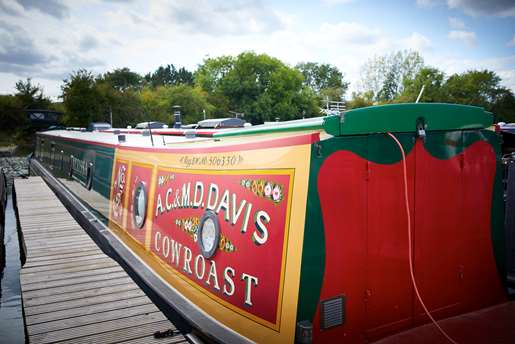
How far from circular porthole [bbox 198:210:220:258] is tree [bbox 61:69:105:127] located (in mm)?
26114

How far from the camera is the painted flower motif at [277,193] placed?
7.80 feet

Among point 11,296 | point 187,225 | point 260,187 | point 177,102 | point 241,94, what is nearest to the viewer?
point 260,187

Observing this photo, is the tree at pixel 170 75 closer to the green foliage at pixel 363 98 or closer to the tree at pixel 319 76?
the tree at pixel 319 76

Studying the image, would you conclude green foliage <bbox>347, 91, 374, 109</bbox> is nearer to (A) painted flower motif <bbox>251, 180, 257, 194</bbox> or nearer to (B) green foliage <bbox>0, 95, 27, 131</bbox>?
(B) green foliage <bbox>0, 95, 27, 131</bbox>

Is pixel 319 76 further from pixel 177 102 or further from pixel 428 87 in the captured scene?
pixel 177 102

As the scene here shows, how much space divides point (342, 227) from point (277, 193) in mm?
444

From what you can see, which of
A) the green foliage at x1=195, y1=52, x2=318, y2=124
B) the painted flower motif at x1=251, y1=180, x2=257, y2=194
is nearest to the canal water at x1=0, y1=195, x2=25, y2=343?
the painted flower motif at x1=251, y1=180, x2=257, y2=194

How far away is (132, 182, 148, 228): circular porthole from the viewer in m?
4.44

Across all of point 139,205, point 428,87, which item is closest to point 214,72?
point 428,87

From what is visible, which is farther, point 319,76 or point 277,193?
point 319,76

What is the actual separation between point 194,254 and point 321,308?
1318mm

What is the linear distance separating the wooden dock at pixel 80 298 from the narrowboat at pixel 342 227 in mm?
324

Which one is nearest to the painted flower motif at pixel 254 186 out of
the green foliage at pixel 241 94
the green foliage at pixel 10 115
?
the green foliage at pixel 241 94

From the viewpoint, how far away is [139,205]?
15.0ft
